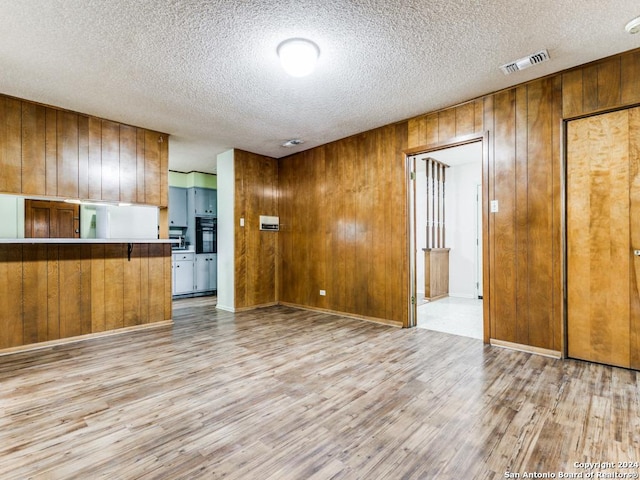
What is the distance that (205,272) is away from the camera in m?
6.98

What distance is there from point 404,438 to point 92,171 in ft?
14.3

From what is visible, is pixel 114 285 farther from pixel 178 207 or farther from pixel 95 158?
pixel 178 207

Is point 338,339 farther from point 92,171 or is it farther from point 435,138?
point 92,171

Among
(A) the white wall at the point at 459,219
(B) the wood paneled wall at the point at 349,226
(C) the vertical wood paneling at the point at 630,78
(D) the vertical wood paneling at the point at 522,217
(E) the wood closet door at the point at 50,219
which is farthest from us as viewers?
(A) the white wall at the point at 459,219

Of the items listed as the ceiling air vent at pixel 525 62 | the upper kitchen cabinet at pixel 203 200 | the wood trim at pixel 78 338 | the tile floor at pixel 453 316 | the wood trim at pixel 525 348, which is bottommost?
the tile floor at pixel 453 316

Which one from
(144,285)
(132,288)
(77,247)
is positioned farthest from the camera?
(144,285)

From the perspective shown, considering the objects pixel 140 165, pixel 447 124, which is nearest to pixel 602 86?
pixel 447 124

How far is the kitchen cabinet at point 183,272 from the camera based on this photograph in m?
6.51

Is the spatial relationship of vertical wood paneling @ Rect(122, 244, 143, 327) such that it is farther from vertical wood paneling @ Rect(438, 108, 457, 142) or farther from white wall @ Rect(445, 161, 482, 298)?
white wall @ Rect(445, 161, 482, 298)

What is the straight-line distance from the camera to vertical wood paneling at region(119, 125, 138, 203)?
418cm

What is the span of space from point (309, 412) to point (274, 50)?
271 cm

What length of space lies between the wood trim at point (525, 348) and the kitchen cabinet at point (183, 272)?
220 inches

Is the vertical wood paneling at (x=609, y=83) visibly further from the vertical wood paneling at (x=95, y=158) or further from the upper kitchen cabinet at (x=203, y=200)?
the upper kitchen cabinet at (x=203, y=200)

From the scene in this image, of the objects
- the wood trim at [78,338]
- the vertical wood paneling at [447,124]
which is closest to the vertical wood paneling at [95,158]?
the wood trim at [78,338]
